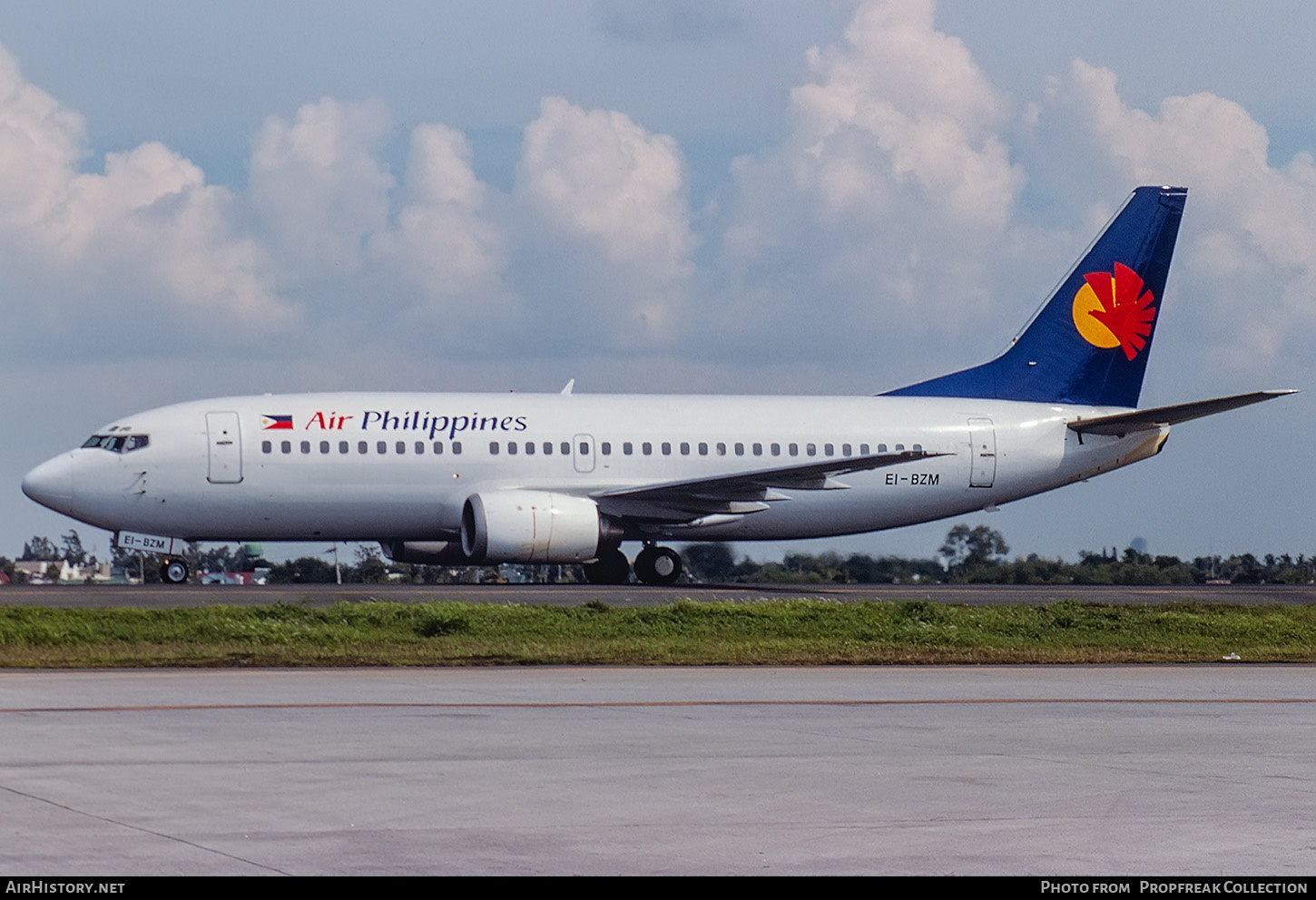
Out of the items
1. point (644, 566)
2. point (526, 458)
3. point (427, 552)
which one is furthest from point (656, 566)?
point (427, 552)

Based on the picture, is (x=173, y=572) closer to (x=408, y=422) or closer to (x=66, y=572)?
(x=408, y=422)

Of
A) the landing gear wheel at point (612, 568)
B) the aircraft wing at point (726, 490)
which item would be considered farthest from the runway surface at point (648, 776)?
the landing gear wheel at point (612, 568)

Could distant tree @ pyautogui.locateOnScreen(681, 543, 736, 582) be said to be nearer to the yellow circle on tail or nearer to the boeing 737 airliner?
the boeing 737 airliner

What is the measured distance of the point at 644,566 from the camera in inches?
1527

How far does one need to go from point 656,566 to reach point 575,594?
7.57 metres

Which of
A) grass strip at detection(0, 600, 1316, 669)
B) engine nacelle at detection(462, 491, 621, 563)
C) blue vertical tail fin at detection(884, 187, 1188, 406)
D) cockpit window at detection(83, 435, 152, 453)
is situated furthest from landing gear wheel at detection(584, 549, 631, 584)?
grass strip at detection(0, 600, 1316, 669)

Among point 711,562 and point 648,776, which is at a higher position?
point 711,562

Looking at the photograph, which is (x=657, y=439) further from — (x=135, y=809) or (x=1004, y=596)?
(x=135, y=809)

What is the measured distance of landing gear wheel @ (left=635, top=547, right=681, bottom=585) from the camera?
38.8 meters

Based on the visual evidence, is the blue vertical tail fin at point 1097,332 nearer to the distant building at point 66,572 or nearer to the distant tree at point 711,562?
the distant tree at point 711,562

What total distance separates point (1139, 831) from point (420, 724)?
20.5 ft

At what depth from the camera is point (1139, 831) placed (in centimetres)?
912
